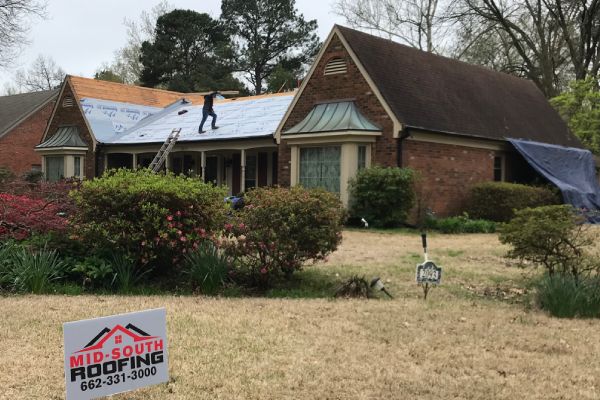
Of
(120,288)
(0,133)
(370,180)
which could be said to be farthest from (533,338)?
(0,133)

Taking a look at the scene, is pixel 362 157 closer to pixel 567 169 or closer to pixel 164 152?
pixel 567 169

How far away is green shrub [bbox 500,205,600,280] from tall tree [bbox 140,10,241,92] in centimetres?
4380

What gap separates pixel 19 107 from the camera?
135ft

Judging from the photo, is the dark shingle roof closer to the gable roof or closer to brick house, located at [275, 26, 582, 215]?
brick house, located at [275, 26, 582, 215]

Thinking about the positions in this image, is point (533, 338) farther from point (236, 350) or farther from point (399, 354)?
point (236, 350)

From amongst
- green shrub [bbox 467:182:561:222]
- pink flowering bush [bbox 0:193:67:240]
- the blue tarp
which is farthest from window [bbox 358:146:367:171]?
pink flowering bush [bbox 0:193:67:240]

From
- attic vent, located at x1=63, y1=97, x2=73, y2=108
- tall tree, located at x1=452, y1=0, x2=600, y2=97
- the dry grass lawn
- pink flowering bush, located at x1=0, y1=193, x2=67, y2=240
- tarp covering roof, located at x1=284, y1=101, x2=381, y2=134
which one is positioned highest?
tall tree, located at x1=452, y1=0, x2=600, y2=97

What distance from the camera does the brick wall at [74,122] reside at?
96.1 feet

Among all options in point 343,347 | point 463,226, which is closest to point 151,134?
point 463,226

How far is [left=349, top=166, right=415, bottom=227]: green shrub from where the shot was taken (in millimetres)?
17766

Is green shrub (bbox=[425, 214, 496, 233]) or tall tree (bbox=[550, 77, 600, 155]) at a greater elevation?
tall tree (bbox=[550, 77, 600, 155])

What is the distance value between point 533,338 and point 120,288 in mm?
5426

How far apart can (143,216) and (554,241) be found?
5545 mm

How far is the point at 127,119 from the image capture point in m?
30.8
